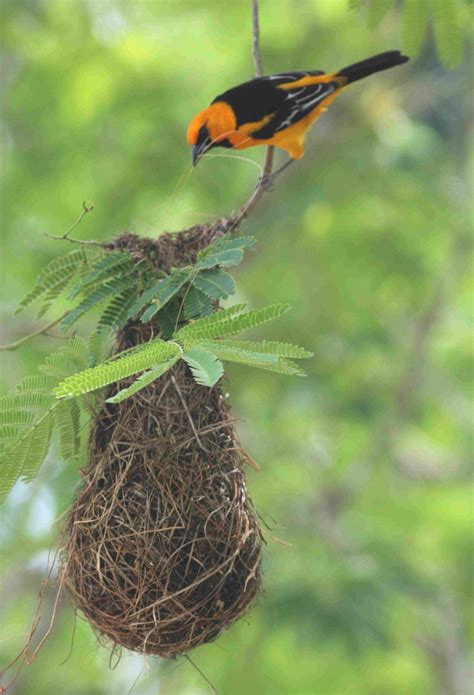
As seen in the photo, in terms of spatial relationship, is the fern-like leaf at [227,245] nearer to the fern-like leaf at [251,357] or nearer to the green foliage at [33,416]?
the fern-like leaf at [251,357]

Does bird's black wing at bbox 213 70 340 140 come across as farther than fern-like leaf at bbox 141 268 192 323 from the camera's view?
Yes

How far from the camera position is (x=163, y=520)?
3023mm

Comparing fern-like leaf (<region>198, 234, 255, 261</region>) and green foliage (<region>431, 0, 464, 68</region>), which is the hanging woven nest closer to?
fern-like leaf (<region>198, 234, 255, 261</region>)

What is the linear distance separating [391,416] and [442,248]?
5.95 ft

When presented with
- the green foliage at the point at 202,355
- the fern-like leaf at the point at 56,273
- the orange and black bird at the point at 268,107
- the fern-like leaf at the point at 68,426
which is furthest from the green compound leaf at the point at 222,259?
the orange and black bird at the point at 268,107

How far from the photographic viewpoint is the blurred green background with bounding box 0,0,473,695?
8633 mm

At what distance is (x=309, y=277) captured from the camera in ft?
35.4

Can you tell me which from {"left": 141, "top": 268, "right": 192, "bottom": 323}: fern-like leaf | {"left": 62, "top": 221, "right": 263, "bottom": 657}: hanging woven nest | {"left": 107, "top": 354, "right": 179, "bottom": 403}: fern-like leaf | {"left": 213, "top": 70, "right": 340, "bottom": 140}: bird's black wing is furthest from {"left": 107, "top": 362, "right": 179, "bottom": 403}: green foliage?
{"left": 213, "top": 70, "right": 340, "bottom": 140}: bird's black wing

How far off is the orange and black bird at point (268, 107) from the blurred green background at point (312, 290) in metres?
3.49

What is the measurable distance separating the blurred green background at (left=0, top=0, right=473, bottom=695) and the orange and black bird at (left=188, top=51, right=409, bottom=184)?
3.49 metres

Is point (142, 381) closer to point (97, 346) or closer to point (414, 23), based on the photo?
point (97, 346)

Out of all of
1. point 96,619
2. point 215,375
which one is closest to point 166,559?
point 96,619

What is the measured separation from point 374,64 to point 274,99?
1.67 feet

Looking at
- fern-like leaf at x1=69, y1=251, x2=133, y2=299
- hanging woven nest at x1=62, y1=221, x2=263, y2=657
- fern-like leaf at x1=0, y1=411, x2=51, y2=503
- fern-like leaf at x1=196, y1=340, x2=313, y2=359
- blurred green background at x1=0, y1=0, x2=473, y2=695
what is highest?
fern-like leaf at x1=69, y1=251, x2=133, y2=299
